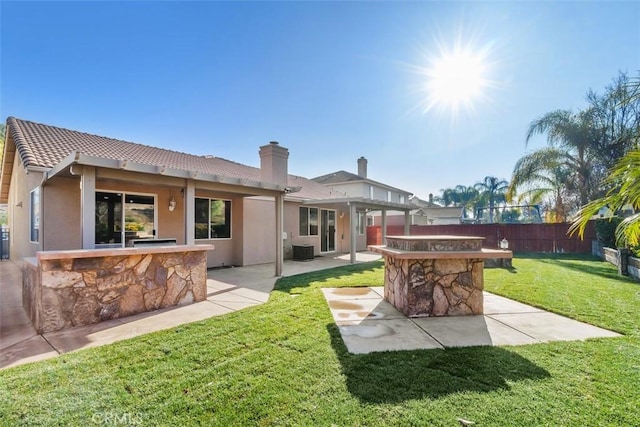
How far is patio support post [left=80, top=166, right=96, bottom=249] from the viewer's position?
201 inches

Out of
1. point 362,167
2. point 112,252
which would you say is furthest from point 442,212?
point 112,252

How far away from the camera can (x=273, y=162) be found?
12297mm

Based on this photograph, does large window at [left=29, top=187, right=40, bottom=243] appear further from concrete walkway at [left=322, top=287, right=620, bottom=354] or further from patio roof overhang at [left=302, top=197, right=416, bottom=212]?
patio roof overhang at [left=302, top=197, right=416, bottom=212]

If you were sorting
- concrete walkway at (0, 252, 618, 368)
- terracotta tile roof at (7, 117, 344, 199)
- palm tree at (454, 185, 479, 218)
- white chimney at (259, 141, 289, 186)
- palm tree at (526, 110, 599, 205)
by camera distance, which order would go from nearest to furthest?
concrete walkway at (0, 252, 618, 368) → terracotta tile roof at (7, 117, 344, 199) → white chimney at (259, 141, 289, 186) → palm tree at (526, 110, 599, 205) → palm tree at (454, 185, 479, 218)

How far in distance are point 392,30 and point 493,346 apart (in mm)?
8084

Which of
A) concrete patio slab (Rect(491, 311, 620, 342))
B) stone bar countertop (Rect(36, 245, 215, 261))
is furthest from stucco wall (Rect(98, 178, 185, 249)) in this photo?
concrete patio slab (Rect(491, 311, 620, 342))

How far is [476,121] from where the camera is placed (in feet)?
36.0

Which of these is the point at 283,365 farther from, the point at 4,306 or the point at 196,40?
the point at 196,40

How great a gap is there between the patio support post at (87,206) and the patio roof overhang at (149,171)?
210 mm

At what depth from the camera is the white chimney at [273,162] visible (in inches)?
485

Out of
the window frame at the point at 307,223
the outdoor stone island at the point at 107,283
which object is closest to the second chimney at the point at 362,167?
the window frame at the point at 307,223

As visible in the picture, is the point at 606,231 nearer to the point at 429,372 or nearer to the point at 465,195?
the point at 429,372

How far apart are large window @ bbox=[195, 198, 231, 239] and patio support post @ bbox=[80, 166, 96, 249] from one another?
450 centimetres

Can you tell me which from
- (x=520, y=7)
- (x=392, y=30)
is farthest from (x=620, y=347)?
(x=392, y=30)
